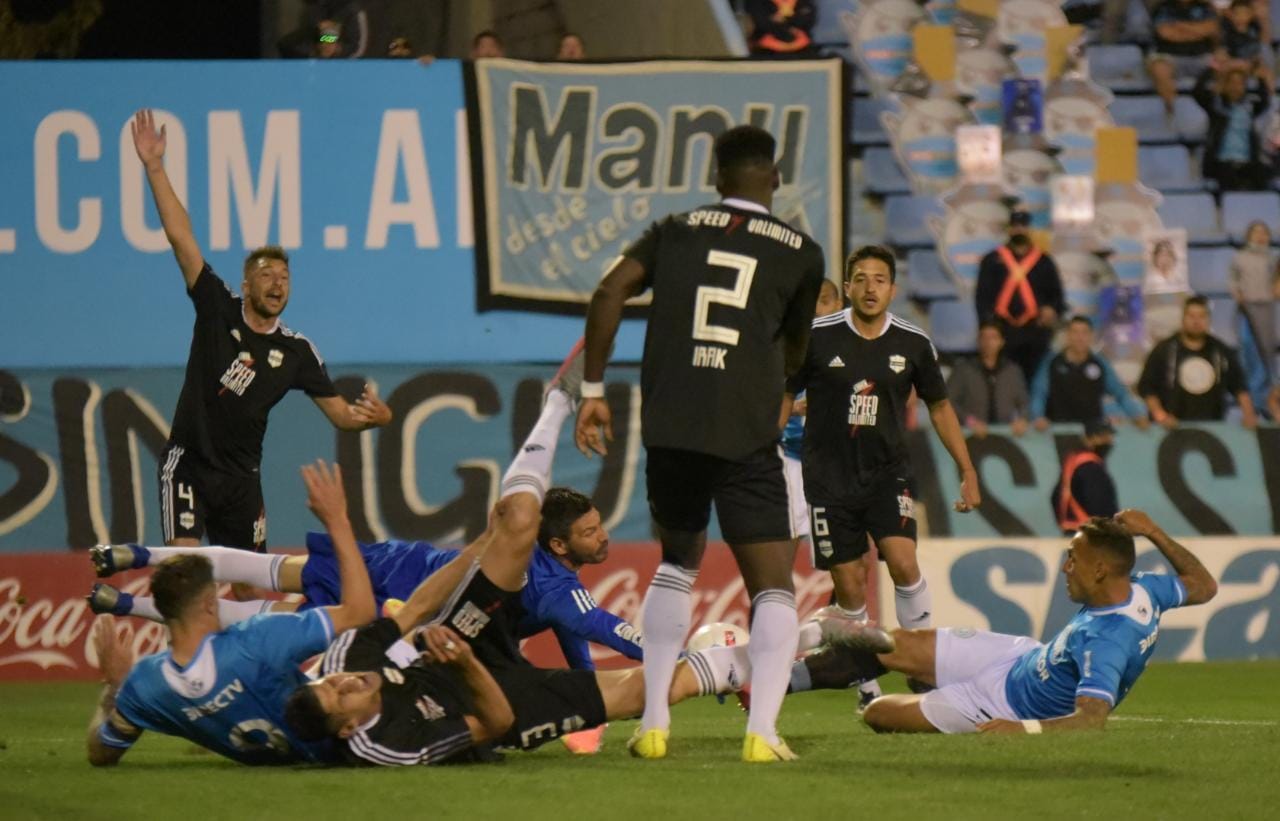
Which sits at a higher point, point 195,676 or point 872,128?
point 872,128

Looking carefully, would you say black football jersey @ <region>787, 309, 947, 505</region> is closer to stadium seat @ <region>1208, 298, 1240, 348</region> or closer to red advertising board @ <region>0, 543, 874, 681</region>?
red advertising board @ <region>0, 543, 874, 681</region>

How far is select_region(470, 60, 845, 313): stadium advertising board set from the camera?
49.6 ft

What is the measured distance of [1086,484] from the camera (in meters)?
14.5

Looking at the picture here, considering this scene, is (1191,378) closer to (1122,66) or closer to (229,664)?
(1122,66)

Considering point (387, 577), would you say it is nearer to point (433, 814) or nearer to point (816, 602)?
point (433, 814)

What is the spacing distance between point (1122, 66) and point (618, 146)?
19.2 ft

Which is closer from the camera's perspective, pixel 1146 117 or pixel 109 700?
pixel 109 700

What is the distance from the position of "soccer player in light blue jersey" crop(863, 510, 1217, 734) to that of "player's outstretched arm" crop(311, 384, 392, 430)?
105 inches

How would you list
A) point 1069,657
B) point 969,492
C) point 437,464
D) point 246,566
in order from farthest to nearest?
point 437,464
point 969,492
point 246,566
point 1069,657

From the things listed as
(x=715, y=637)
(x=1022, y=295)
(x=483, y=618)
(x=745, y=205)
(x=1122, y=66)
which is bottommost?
(x=715, y=637)

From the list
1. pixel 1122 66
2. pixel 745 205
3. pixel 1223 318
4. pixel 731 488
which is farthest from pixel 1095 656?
pixel 1122 66

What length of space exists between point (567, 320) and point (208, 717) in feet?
27.0

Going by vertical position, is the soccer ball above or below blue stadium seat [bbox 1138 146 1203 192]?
below

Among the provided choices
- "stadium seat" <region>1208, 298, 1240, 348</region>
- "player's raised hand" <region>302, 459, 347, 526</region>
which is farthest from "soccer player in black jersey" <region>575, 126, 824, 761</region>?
"stadium seat" <region>1208, 298, 1240, 348</region>
